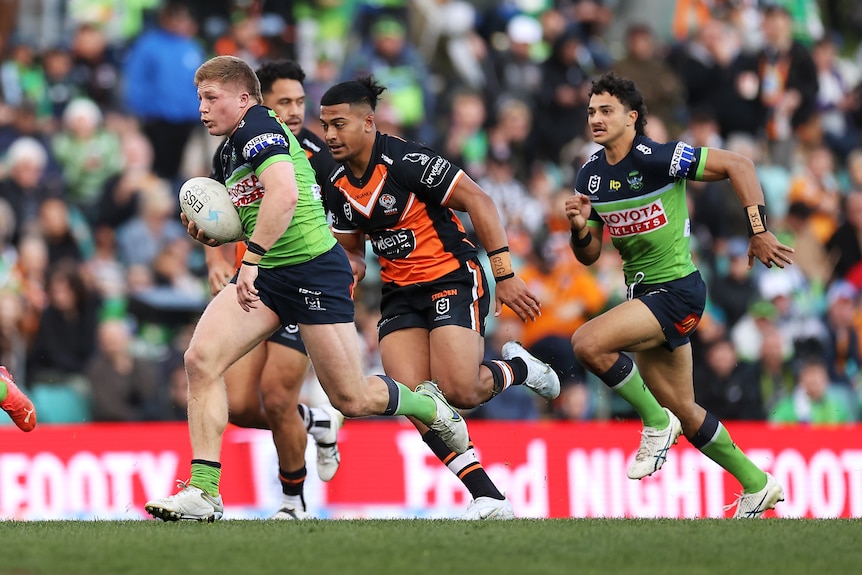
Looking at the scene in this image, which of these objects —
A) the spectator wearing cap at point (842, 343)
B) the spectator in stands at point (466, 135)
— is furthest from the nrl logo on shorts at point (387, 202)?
the spectator wearing cap at point (842, 343)

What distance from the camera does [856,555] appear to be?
22.7 ft

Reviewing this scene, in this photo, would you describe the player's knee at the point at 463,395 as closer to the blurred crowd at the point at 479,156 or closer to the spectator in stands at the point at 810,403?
the blurred crowd at the point at 479,156

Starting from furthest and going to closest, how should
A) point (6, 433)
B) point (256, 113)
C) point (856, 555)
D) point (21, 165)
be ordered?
point (21, 165)
point (6, 433)
point (256, 113)
point (856, 555)

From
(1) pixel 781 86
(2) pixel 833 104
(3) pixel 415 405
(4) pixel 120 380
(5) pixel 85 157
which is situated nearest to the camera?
(3) pixel 415 405

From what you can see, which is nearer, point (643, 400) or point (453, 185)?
point (453, 185)

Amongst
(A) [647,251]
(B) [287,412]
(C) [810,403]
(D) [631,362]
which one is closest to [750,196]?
(A) [647,251]

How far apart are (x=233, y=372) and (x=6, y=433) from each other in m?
2.97

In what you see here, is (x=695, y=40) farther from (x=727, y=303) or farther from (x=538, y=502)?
(x=538, y=502)

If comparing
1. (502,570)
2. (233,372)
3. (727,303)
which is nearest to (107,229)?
(233,372)

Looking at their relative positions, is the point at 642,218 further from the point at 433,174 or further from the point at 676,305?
the point at 433,174

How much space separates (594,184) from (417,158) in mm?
1179

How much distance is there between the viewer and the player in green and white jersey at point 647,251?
8.97 meters

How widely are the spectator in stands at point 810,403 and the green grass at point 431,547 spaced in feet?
18.8

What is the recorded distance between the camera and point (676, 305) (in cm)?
911
